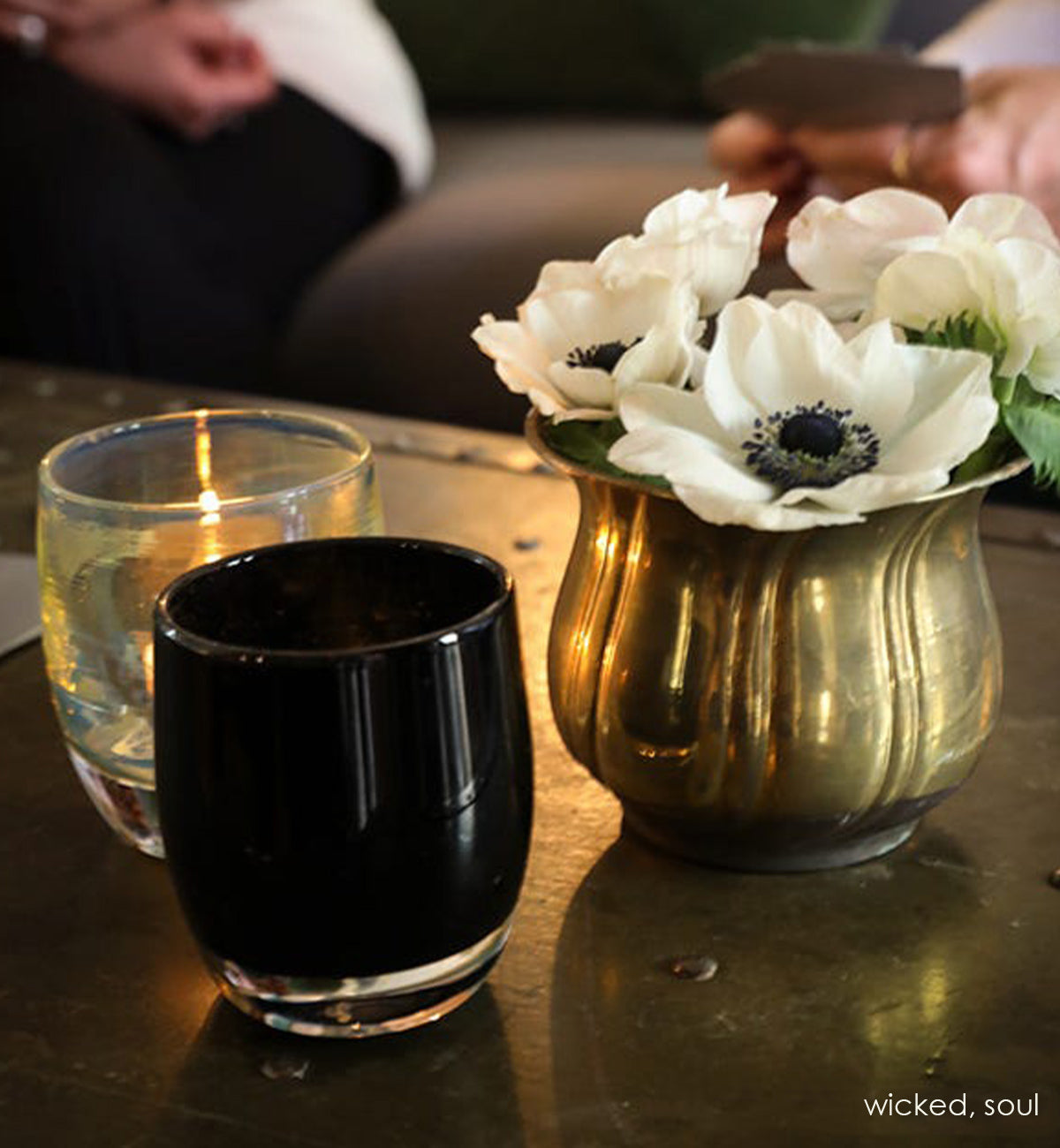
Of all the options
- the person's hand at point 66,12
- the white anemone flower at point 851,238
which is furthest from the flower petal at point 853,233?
the person's hand at point 66,12

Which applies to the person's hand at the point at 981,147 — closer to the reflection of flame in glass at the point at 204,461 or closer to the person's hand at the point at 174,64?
the person's hand at the point at 174,64

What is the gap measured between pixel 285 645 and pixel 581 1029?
0.12 metres

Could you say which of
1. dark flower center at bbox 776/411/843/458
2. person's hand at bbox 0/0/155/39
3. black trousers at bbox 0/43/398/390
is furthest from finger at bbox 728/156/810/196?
dark flower center at bbox 776/411/843/458

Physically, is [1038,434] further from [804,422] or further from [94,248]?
[94,248]

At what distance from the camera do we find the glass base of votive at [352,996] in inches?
17.6

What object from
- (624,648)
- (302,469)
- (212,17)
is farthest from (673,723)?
(212,17)

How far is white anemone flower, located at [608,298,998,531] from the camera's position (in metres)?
0.45

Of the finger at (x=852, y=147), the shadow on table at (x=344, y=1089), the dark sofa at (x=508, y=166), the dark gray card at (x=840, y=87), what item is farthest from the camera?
the dark sofa at (x=508, y=166)

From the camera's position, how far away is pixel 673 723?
0.51 meters

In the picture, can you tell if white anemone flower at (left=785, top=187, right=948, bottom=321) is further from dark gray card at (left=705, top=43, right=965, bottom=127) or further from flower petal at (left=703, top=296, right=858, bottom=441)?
dark gray card at (left=705, top=43, right=965, bottom=127)

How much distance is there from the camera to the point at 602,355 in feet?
1.65

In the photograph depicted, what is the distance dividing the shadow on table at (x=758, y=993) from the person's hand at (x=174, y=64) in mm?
1341

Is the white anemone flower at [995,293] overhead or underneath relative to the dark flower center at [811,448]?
overhead

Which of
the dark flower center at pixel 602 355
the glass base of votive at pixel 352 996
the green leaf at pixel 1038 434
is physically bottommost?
the glass base of votive at pixel 352 996
